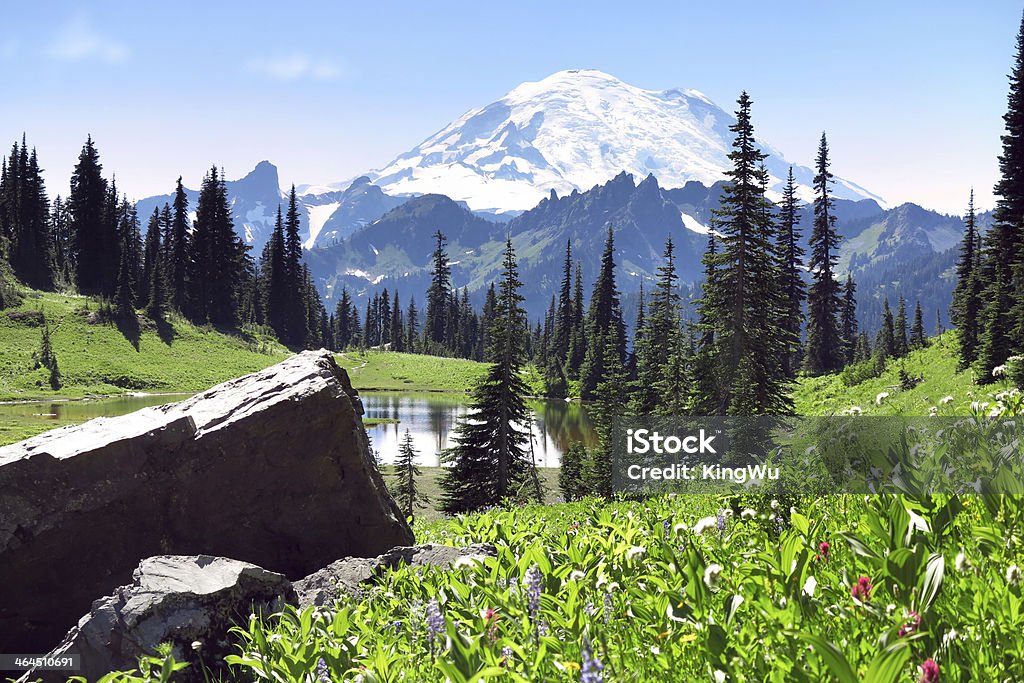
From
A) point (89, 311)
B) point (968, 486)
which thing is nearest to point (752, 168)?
point (968, 486)

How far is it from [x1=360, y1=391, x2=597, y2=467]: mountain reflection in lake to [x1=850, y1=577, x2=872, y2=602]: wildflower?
3228 cm

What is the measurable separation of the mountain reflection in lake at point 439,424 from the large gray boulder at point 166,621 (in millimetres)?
28784

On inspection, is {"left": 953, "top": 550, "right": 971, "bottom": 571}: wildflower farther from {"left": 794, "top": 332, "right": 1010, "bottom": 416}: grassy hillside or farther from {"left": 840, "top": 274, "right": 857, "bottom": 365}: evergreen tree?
{"left": 840, "top": 274, "right": 857, "bottom": 365}: evergreen tree

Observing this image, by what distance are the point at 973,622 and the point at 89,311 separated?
77.8 metres

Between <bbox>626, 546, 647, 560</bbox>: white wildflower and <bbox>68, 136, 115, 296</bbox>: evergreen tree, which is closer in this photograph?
<bbox>626, 546, 647, 560</bbox>: white wildflower

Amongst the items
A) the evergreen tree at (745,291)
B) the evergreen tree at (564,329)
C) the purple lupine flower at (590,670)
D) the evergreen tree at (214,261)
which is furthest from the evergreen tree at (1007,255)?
the evergreen tree at (214,261)

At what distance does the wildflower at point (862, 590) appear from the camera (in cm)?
294

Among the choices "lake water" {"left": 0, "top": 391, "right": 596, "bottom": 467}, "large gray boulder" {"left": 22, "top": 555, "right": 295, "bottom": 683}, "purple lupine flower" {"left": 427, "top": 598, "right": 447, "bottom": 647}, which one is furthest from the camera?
"lake water" {"left": 0, "top": 391, "right": 596, "bottom": 467}

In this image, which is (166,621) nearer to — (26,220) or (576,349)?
(576,349)

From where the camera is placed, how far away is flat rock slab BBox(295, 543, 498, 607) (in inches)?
264

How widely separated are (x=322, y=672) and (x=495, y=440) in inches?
1024

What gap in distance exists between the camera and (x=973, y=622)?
116 inches

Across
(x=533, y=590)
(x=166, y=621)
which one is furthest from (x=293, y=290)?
(x=533, y=590)

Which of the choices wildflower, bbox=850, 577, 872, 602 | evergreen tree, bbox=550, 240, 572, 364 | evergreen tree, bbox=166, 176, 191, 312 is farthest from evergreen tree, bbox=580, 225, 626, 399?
wildflower, bbox=850, 577, 872, 602
